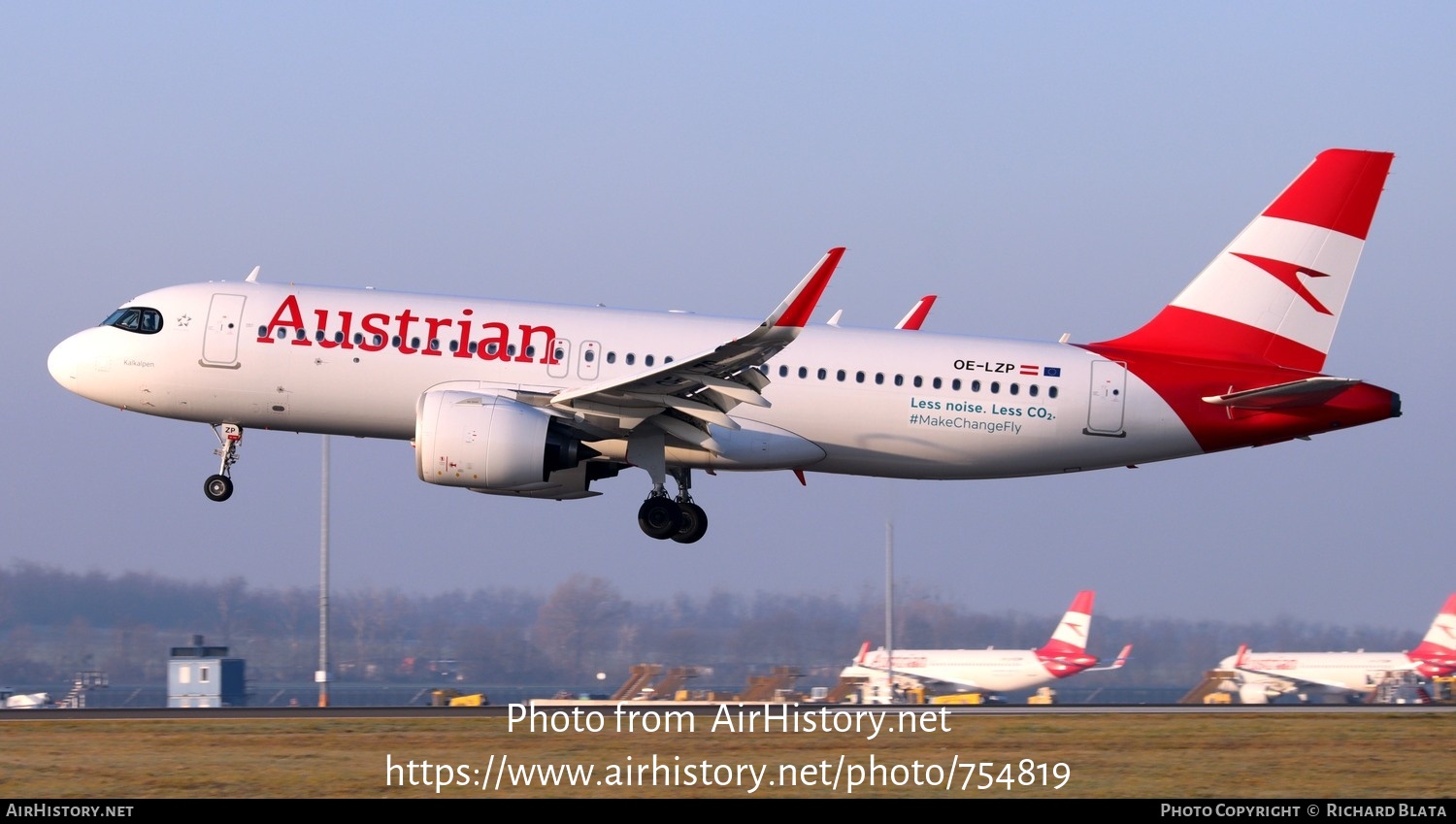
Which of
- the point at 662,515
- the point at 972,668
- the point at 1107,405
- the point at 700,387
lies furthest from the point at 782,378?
the point at 972,668

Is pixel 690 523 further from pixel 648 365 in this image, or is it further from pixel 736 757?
pixel 736 757

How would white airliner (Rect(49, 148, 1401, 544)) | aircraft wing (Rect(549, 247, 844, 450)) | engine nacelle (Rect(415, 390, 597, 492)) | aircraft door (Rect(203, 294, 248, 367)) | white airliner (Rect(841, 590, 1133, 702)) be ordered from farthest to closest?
white airliner (Rect(841, 590, 1133, 702))
aircraft door (Rect(203, 294, 248, 367))
white airliner (Rect(49, 148, 1401, 544))
engine nacelle (Rect(415, 390, 597, 492))
aircraft wing (Rect(549, 247, 844, 450))

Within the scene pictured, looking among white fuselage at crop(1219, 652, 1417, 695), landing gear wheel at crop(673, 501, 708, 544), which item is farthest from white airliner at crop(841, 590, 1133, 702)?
landing gear wheel at crop(673, 501, 708, 544)

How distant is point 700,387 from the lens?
3053 cm

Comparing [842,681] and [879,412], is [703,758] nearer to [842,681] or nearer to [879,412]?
[879,412]

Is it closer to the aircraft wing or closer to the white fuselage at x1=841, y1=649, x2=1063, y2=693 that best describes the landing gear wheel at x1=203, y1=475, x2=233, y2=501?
the aircraft wing

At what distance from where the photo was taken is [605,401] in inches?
1220

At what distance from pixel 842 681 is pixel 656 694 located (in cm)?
906

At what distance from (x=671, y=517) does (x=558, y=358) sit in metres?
3.78

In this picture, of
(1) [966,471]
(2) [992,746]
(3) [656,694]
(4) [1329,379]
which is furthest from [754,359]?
(3) [656,694]

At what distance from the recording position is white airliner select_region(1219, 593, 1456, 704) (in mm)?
64250

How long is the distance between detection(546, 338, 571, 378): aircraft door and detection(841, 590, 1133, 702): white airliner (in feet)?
106

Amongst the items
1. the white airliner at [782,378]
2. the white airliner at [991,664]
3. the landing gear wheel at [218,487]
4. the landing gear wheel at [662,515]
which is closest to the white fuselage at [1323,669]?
the white airliner at [991,664]

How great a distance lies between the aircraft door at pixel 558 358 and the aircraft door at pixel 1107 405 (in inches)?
397
